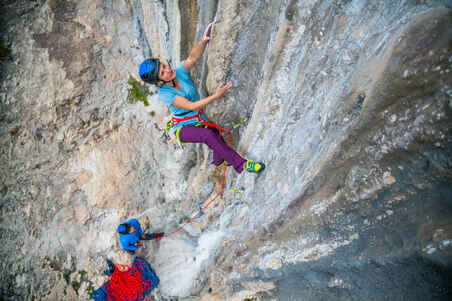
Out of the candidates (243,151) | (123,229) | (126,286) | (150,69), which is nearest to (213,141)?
(243,151)

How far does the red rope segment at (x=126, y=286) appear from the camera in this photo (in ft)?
14.3

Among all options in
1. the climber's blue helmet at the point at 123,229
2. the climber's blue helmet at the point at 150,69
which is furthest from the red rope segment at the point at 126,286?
the climber's blue helmet at the point at 150,69

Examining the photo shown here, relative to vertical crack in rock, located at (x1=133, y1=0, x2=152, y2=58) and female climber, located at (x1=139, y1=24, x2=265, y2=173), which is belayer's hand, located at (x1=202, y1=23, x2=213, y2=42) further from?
vertical crack in rock, located at (x1=133, y1=0, x2=152, y2=58)

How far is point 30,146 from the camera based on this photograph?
404 cm

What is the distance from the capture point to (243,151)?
4.24 meters

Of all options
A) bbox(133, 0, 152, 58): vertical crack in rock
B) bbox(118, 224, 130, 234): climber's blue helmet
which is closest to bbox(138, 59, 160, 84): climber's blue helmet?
bbox(133, 0, 152, 58): vertical crack in rock

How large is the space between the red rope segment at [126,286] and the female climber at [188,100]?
2704 mm

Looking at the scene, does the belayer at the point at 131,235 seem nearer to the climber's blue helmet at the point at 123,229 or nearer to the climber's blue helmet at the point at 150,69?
the climber's blue helmet at the point at 123,229

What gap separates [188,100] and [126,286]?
3.46 metres

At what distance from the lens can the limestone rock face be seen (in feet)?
7.68

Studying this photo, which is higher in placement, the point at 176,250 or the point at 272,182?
the point at 272,182

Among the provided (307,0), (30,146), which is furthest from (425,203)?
(30,146)

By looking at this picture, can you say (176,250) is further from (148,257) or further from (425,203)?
(425,203)

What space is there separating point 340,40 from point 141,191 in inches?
165
